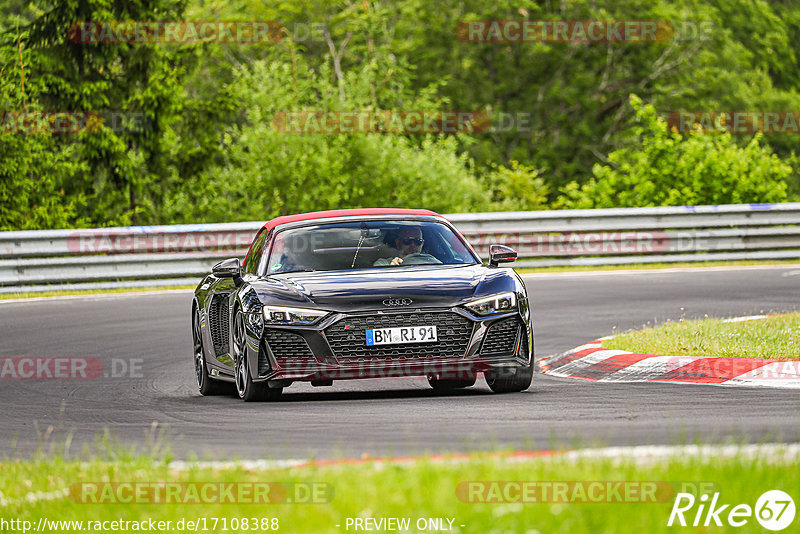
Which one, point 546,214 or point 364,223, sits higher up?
point 364,223

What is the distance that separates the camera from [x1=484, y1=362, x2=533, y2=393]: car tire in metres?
9.63

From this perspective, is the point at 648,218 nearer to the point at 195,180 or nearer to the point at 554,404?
the point at 195,180

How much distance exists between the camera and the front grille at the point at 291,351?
9.05 metres

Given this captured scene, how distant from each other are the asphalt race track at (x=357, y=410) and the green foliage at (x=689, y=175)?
1155cm

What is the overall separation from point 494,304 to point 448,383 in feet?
5.10

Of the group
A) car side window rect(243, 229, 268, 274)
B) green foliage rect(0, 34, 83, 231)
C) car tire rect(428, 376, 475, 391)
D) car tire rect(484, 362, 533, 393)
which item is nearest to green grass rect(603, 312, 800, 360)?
car tire rect(428, 376, 475, 391)

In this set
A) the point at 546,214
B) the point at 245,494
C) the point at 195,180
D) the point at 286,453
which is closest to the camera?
the point at 245,494

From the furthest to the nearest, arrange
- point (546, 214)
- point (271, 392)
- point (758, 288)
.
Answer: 1. point (546, 214)
2. point (758, 288)
3. point (271, 392)

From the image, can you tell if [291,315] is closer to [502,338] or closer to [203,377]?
[502,338]

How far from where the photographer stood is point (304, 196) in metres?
28.7

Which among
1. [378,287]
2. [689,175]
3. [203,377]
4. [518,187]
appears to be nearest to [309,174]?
[689,175]

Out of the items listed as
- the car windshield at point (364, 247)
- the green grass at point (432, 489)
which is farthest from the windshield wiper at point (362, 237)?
the green grass at point (432, 489)

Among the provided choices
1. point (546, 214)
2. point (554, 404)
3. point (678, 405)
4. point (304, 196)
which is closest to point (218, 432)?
point (554, 404)

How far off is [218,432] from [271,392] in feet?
6.05
